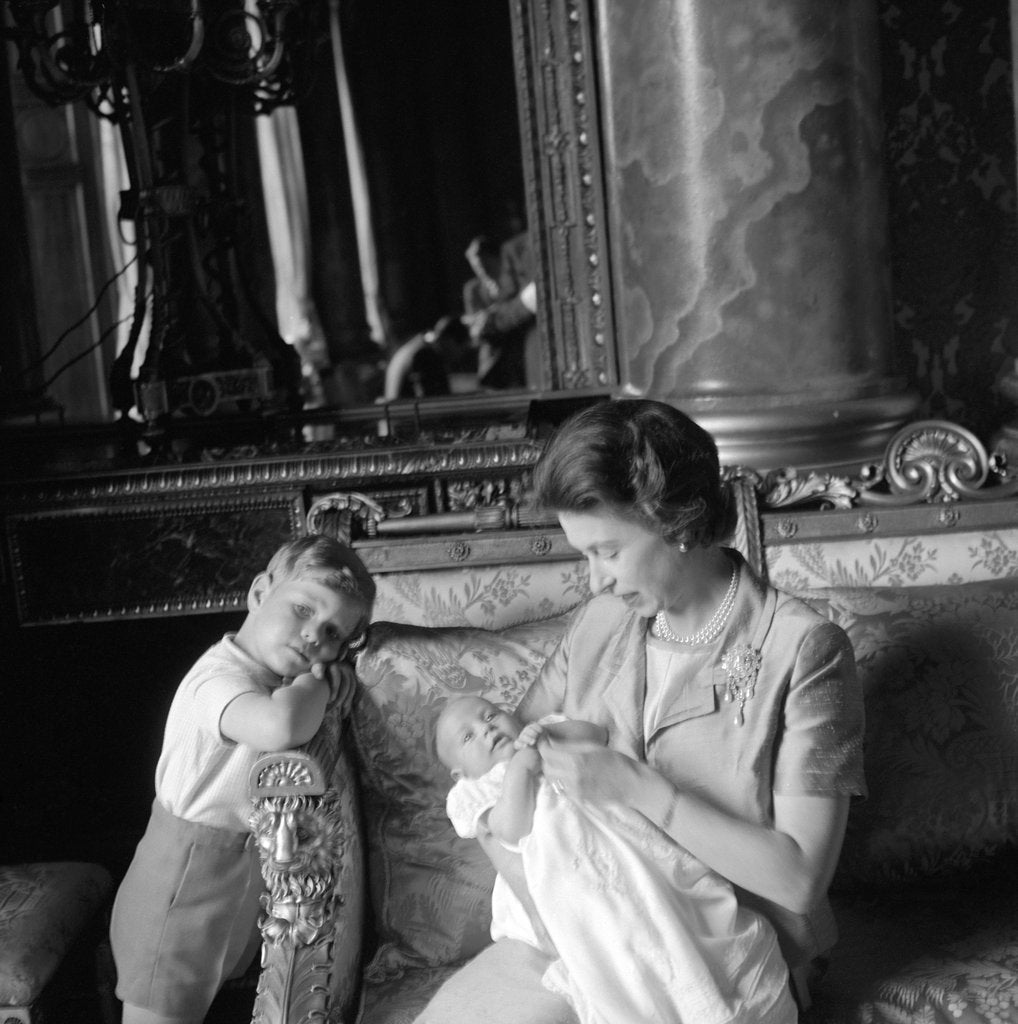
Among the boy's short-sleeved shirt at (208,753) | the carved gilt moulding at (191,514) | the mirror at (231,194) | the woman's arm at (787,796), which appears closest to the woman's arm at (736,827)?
the woman's arm at (787,796)

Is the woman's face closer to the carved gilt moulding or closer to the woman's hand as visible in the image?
the woman's hand

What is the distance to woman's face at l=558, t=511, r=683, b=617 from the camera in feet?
5.48

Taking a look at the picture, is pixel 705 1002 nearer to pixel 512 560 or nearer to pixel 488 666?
pixel 488 666

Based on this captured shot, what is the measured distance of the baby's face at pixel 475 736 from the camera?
1.74 metres

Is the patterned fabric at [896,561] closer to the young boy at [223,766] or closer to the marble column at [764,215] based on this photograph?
the marble column at [764,215]

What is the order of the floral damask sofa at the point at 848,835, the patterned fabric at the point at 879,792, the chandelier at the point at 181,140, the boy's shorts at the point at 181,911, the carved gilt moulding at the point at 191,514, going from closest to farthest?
the floral damask sofa at the point at 848,835 < the patterned fabric at the point at 879,792 < the boy's shorts at the point at 181,911 < the carved gilt moulding at the point at 191,514 < the chandelier at the point at 181,140

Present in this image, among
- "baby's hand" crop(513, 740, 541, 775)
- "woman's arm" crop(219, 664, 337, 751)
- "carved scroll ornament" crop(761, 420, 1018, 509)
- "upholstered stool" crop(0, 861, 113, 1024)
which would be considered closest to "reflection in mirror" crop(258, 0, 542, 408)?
"carved scroll ornament" crop(761, 420, 1018, 509)

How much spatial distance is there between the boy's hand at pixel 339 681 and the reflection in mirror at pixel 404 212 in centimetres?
179

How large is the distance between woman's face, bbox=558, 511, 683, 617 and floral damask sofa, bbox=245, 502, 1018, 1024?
1.49 feet

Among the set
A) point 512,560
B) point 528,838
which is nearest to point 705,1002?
point 528,838

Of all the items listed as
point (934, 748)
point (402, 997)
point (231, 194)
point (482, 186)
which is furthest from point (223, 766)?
point (482, 186)

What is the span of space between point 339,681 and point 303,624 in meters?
0.10

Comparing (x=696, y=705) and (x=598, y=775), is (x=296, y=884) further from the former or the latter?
(x=696, y=705)

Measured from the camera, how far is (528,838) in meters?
1.67
